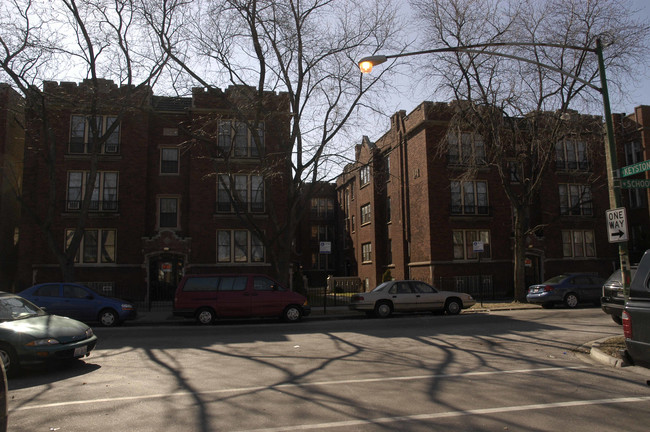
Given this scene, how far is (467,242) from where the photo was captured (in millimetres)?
28922

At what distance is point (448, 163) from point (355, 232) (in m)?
14.0

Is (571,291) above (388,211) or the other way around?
the other way around

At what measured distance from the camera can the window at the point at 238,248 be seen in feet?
90.1

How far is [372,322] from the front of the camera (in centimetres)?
1630

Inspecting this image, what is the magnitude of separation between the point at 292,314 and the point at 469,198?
1688 centimetres

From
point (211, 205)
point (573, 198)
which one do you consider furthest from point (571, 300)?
point (211, 205)

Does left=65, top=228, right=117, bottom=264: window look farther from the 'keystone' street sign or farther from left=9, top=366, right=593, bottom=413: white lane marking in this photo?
the 'keystone' street sign

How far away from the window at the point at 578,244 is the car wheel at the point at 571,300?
1101 centimetres

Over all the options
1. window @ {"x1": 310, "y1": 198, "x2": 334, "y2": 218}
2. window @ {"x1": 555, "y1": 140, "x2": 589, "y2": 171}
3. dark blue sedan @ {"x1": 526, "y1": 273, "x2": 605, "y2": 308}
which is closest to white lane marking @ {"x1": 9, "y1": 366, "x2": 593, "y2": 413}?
dark blue sedan @ {"x1": 526, "y1": 273, "x2": 605, "y2": 308}

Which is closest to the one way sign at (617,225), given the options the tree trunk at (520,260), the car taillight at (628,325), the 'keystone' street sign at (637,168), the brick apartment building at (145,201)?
the 'keystone' street sign at (637,168)

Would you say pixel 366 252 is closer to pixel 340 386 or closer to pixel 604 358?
pixel 604 358

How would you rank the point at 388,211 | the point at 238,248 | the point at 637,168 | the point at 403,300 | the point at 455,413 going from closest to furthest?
the point at 455,413 → the point at 637,168 → the point at 403,300 → the point at 238,248 → the point at 388,211

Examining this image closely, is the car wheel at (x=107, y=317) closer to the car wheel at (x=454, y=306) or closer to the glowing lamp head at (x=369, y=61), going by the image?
the glowing lamp head at (x=369, y=61)

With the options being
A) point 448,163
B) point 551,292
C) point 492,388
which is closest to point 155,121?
point 448,163
